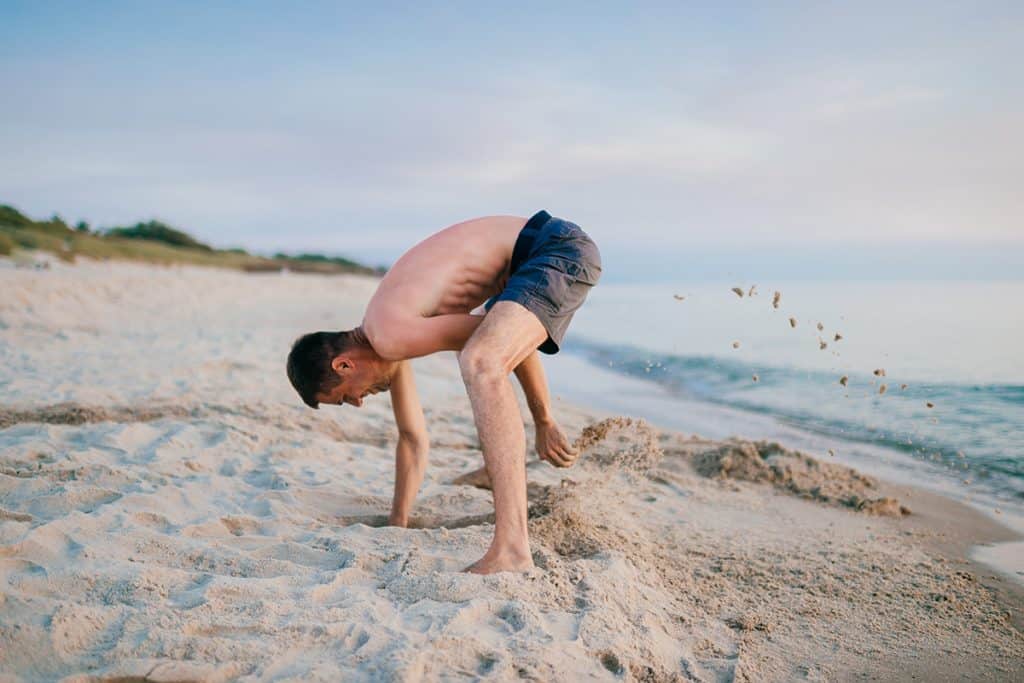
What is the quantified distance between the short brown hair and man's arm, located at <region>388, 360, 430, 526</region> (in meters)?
0.31

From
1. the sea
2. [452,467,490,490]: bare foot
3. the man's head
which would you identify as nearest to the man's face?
the man's head

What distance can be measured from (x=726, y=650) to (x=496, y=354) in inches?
44.7

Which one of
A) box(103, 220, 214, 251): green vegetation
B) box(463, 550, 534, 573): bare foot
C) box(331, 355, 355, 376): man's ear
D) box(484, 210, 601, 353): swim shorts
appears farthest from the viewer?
box(103, 220, 214, 251): green vegetation

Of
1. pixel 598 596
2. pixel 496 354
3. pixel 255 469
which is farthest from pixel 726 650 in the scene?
pixel 255 469

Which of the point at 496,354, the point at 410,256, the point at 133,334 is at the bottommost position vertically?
the point at 133,334

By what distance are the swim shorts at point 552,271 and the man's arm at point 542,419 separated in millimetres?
395

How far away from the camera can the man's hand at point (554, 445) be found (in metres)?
3.04

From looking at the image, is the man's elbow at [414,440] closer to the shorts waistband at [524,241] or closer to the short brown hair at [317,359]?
the short brown hair at [317,359]

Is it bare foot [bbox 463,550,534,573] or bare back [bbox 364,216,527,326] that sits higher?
bare back [bbox 364,216,527,326]

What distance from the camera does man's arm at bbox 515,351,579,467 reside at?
3.05 metres

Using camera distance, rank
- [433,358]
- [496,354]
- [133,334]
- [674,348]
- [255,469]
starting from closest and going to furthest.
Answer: [496,354], [255,469], [133,334], [433,358], [674,348]

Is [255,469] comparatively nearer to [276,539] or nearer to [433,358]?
[276,539]

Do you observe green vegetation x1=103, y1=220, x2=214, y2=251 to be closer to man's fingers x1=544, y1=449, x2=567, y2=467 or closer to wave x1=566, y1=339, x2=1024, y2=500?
wave x1=566, y1=339, x2=1024, y2=500

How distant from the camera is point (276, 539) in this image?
2.66m
